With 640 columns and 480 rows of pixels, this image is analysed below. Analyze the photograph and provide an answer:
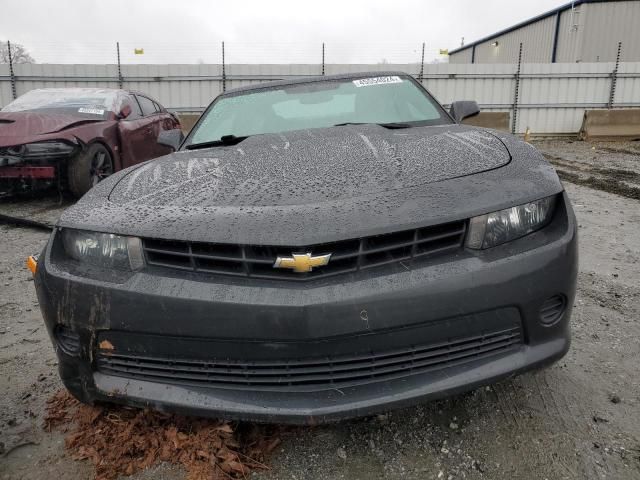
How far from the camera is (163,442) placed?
1716mm

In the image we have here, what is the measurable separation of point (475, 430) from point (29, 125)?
Answer: 5.57 m

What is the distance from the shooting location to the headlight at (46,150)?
5.22m

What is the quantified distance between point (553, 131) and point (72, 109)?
13107 mm

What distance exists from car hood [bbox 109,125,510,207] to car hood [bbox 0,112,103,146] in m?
3.79

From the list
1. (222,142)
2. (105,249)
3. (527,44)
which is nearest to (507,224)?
(105,249)

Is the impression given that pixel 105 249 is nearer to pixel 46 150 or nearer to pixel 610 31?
pixel 46 150

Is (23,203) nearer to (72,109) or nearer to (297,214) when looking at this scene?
(72,109)

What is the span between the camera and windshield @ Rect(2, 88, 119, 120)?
5.91m

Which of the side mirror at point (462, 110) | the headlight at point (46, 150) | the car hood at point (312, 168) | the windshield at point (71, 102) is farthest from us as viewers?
the windshield at point (71, 102)

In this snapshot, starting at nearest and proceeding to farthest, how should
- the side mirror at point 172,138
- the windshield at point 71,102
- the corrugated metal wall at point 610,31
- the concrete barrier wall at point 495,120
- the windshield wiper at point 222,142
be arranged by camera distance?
the windshield wiper at point 222,142, the side mirror at point 172,138, the windshield at point 71,102, the concrete barrier wall at point 495,120, the corrugated metal wall at point 610,31

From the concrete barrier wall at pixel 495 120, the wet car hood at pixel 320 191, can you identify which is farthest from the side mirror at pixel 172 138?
the concrete barrier wall at pixel 495 120

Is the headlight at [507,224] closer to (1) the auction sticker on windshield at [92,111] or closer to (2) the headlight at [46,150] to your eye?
(2) the headlight at [46,150]

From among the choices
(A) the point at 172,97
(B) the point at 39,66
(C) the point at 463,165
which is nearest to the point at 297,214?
(C) the point at 463,165

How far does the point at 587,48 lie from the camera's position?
20078 mm
